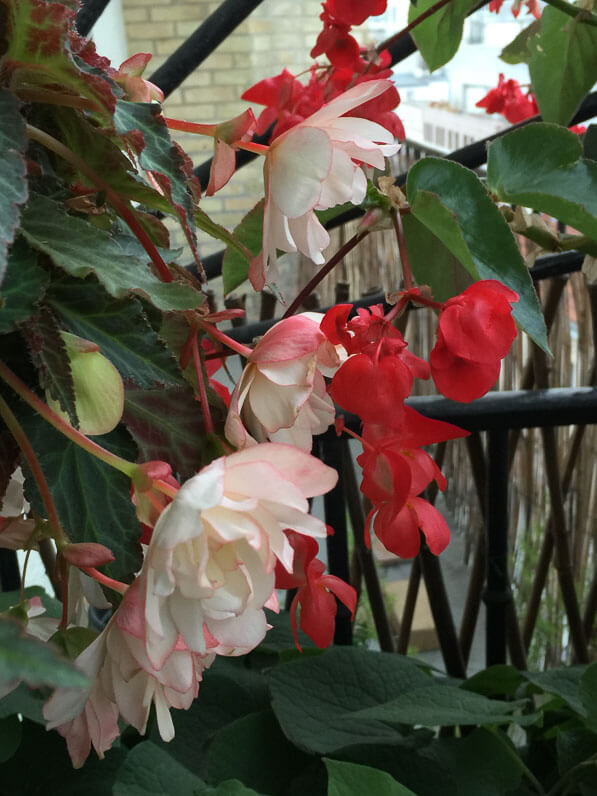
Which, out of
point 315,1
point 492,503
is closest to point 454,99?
point 315,1

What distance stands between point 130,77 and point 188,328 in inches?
2.7

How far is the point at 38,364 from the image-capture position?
19cm

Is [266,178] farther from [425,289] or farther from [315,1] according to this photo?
[315,1]

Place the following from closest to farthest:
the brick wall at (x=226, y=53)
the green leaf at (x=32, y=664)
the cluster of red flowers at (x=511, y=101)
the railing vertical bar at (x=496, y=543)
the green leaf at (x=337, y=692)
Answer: the green leaf at (x=32, y=664) < the green leaf at (x=337, y=692) < the railing vertical bar at (x=496, y=543) < the cluster of red flowers at (x=511, y=101) < the brick wall at (x=226, y=53)

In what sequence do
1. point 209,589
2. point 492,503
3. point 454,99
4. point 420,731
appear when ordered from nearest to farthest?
point 209,589 < point 420,731 < point 492,503 < point 454,99

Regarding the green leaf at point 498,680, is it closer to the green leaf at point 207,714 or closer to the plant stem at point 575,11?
the green leaf at point 207,714

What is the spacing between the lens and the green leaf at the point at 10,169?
0.52 ft

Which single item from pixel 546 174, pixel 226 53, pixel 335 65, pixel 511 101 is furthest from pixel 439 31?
pixel 226 53

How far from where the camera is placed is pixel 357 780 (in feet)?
1.20

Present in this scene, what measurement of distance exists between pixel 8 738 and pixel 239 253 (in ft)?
1.01

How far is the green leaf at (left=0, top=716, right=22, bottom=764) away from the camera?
45 cm

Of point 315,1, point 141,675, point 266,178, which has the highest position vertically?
point 315,1

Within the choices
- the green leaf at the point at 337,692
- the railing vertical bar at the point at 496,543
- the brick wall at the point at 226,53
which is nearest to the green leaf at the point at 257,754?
the green leaf at the point at 337,692

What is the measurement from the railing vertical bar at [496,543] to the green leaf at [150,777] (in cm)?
32
